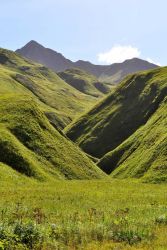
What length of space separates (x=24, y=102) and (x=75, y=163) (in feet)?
69.8

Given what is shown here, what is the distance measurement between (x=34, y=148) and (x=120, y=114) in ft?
212

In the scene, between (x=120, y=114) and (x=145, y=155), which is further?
(x=120, y=114)

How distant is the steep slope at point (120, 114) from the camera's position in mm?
133625

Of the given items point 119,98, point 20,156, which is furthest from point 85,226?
point 119,98

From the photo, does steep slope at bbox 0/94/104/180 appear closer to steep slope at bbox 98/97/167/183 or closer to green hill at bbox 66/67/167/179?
steep slope at bbox 98/97/167/183

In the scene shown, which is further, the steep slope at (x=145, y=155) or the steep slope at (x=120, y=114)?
Answer: the steep slope at (x=120, y=114)

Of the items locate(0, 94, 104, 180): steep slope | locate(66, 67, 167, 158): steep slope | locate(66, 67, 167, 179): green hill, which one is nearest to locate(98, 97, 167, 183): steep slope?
locate(66, 67, 167, 179): green hill

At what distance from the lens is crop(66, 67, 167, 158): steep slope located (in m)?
134

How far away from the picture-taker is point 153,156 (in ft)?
316

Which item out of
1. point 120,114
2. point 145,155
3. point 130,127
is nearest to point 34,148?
point 145,155

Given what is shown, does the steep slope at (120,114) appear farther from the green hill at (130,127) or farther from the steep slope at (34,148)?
the steep slope at (34,148)

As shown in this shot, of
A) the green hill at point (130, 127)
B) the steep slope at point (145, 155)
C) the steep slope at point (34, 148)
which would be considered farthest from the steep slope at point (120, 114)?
the steep slope at point (34, 148)

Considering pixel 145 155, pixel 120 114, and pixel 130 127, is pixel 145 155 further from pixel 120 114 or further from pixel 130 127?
pixel 120 114

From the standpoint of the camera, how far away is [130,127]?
135 metres
